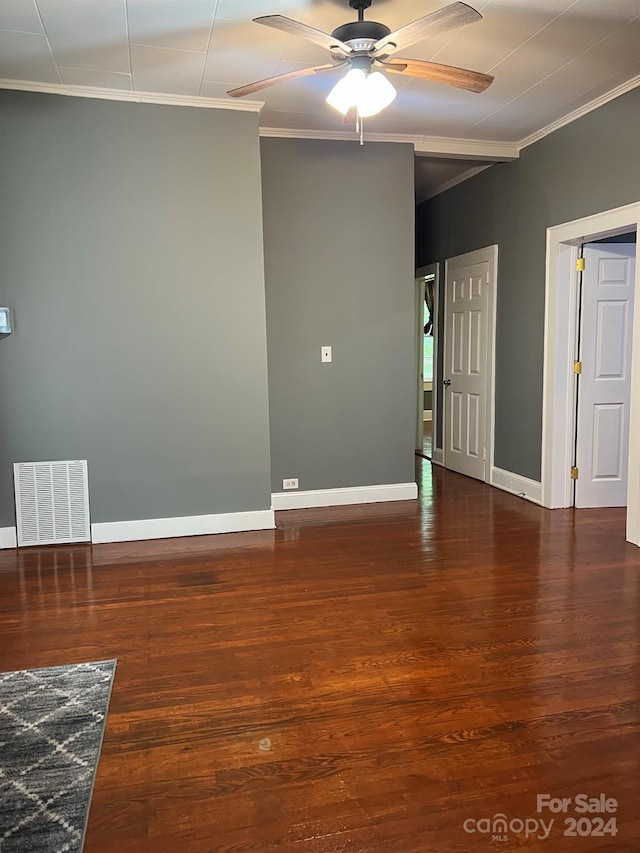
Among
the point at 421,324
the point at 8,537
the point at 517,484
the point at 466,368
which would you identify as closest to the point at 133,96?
the point at 8,537

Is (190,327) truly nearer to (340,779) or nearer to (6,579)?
(6,579)

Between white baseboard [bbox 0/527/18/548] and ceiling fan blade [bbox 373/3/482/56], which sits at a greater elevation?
ceiling fan blade [bbox 373/3/482/56]

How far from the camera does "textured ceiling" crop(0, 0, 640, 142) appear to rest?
3.02 meters

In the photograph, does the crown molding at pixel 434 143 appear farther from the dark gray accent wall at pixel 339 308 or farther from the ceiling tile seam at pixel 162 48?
the ceiling tile seam at pixel 162 48

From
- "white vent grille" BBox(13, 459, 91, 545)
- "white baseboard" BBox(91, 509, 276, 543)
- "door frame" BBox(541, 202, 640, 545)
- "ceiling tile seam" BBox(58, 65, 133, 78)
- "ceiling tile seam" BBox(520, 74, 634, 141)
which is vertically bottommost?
"white baseboard" BBox(91, 509, 276, 543)

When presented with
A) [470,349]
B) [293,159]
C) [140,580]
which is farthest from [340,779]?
[470,349]

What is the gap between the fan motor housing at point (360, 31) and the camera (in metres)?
2.83

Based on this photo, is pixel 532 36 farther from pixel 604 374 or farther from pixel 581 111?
pixel 604 374

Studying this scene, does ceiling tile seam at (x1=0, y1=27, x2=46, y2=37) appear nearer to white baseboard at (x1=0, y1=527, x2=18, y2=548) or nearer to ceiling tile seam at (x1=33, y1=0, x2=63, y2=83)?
ceiling tile seam at (x1=33, y1=0, x2=63, y2=83)

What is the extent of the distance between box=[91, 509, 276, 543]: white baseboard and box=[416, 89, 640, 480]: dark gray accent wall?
226 centimetres

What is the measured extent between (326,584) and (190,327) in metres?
1.91

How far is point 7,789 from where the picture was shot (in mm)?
1947

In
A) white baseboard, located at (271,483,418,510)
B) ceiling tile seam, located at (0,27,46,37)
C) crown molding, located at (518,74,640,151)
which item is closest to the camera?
ceiling tile seam, located at (0,27,46,37)

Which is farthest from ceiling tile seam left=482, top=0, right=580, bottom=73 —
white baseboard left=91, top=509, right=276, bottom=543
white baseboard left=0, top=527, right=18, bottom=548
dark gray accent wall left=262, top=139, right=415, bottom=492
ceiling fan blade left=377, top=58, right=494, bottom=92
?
white baseboard left=0, top=527, right=18, bottom=548
